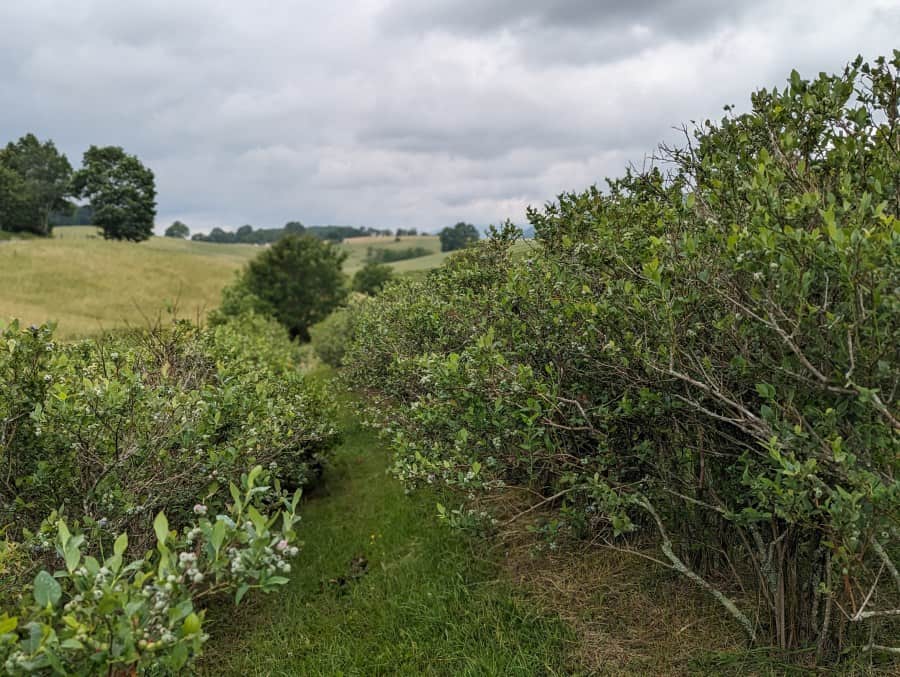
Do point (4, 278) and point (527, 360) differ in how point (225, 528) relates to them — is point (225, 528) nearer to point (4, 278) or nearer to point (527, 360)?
point (527, 360)

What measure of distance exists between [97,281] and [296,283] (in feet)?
74.1

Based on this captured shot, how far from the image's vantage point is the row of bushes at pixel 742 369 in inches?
119

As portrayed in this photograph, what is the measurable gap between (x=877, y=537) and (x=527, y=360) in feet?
9.27

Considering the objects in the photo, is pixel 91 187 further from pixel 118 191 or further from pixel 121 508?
pixel 121 508

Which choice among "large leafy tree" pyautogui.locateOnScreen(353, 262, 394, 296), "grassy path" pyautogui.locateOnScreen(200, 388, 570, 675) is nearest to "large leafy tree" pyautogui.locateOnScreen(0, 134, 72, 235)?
"large leafy tree" pyautogui.locateOnScreen(353, 262, 394, 296)

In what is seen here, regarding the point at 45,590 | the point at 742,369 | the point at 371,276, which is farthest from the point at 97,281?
the point at 742,369

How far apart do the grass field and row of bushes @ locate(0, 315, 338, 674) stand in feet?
118

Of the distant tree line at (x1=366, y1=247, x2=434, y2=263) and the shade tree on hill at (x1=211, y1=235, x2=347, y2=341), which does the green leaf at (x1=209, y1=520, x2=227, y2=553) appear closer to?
the shade tree on hill at (x1=211, y1=235, x2=347, y2=341)

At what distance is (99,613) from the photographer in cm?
211

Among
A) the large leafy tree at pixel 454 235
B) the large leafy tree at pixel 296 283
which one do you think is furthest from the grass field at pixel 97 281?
the large leafy tree at pixel 454 235

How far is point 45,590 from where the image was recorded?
2193 millimetres

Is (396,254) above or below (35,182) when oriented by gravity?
below

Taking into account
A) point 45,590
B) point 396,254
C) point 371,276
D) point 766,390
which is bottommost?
point 45,590

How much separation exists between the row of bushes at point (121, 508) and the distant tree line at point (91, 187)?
84018mm
